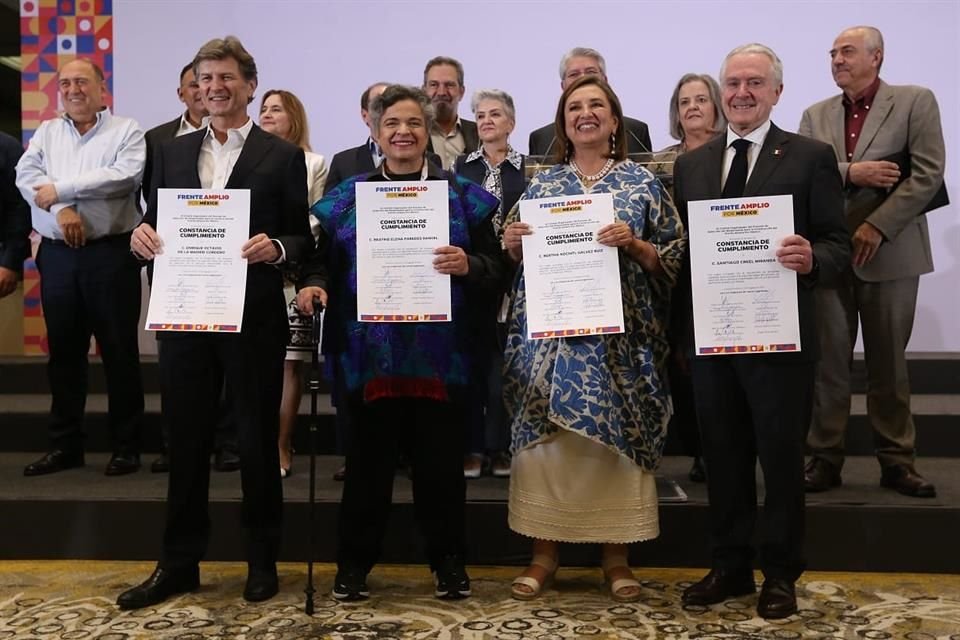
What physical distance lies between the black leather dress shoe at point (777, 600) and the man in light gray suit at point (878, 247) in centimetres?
77

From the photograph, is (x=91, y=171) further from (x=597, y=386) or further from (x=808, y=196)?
(x=808, y=196)

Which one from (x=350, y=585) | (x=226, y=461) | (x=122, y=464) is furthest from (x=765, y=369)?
(x=122, y=464)

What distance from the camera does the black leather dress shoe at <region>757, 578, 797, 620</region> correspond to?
8.59ft

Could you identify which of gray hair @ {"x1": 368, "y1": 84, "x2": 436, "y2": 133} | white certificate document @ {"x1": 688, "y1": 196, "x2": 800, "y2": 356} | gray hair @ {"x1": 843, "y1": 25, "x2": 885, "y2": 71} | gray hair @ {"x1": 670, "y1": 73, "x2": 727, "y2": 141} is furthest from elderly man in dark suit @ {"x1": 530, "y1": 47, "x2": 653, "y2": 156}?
white certificate document @ {"x1": 688, "y1": 196, "x2": 800, "y2": 356}

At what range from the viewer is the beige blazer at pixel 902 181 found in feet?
10.8

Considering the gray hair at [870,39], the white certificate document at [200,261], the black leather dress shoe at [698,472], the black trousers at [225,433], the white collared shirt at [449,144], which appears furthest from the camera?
the white collared shirt at [449,144]

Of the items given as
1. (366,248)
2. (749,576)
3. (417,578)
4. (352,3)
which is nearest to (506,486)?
(417,578)

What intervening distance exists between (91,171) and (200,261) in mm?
1403

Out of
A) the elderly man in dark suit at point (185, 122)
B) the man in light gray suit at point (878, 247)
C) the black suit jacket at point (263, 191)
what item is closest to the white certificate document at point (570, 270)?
the black suit jacket at point (263, 191)

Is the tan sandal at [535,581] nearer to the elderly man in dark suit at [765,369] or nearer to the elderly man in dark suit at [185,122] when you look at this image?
the elderly man in dark suit at [765,369]

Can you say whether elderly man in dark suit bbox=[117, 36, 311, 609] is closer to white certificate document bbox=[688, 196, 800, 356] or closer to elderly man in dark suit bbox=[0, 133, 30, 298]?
white certificate document bbox=[688, 196, 800, 356]

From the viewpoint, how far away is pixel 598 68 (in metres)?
3.93

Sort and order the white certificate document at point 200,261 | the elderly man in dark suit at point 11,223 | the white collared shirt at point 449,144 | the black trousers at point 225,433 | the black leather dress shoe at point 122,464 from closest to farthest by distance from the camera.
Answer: the white certificate document at point 200,261, the black leather dress shoe at point 122,464, the black trousers at point 225,433, the elderly man in dark suit at point 11,223, the white collared shirt at point 449,144

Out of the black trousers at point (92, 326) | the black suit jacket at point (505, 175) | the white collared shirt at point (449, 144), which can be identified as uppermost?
the white collared shirt at point (449, 144)
